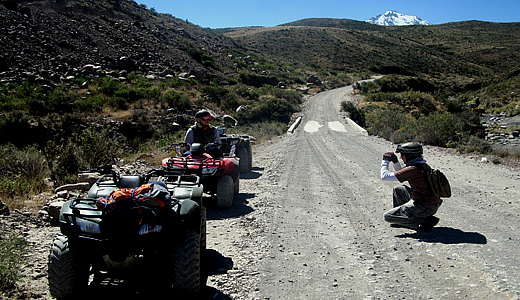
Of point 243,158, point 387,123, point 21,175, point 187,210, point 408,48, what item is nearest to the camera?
point 187,210

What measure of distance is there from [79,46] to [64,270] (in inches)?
1428

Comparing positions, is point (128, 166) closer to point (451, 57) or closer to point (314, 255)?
point (314, 255)

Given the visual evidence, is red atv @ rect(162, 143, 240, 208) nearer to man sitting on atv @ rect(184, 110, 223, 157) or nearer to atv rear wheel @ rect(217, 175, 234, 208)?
atv rear wheel @ rect(217, 175, 234, 208)

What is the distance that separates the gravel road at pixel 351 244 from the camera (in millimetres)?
3932

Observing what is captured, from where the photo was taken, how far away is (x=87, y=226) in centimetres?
341

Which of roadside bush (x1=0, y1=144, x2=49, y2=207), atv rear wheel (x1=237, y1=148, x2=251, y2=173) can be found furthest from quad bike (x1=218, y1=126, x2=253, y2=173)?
roadside bush (x1=0, y1=144, x2=49, y2=207)

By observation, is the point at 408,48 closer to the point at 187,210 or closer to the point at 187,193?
the point at 187,193

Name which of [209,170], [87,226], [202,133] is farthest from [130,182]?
[202,133]

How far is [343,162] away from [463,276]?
337 inches

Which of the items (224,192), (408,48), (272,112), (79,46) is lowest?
(224,192)

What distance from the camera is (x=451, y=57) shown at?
87.7 metres

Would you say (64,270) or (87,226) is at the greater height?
(87,226)

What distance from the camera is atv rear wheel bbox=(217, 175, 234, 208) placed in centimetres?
714

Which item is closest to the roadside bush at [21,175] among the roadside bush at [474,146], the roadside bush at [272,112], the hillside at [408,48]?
the roadside bush at [474,146]
